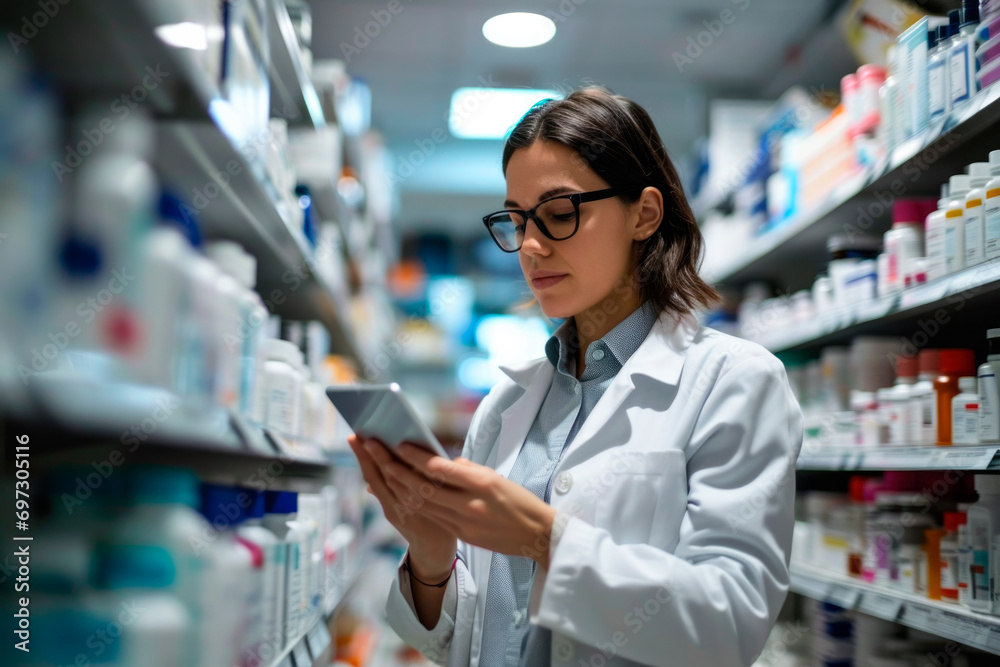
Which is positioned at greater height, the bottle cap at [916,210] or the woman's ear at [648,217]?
the bottle cap at [916,210]

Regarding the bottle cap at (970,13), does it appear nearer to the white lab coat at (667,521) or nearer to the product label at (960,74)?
the product label at (960,74)

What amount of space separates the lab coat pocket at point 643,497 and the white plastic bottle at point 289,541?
70cm

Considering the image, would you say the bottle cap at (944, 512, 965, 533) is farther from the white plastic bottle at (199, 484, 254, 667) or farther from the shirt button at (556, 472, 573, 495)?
the white plastic bottle at (199, 484, 254, 667)

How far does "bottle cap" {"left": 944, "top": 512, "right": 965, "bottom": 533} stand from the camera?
1765 millimetres

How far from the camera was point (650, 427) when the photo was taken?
127cm

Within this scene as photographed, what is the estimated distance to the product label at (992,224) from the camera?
1576mm

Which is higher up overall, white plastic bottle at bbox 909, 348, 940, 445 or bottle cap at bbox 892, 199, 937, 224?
bottle cap at bbox 892, 199, 937, 224

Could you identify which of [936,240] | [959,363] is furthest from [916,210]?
[959,363]

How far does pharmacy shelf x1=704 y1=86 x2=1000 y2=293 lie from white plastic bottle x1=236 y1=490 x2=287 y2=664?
5.50 feet

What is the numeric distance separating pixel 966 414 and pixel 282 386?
150 centimetres

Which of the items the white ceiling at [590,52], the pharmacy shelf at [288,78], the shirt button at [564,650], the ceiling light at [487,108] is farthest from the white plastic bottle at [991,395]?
the ceiling light at [487,108]

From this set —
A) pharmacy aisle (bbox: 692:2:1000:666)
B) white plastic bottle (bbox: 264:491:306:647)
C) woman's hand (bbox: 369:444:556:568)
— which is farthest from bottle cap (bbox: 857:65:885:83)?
white plastic bottle (bbox: 264:491:306:647)

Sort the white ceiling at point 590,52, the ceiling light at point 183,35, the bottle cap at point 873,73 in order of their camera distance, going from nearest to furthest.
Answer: the ceiling light at point 183,35, the bottle cap at point 873,73, the white ceiling at point 590,52

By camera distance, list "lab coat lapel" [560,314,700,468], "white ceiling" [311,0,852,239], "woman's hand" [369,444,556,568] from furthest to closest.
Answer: "white ceiling" [311,0,852,239] < "lab coat lapel" [560,314,700,468] < "woman's hand" [369,444,556,568]
